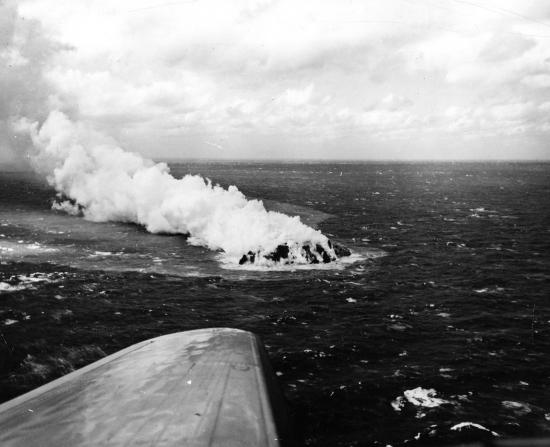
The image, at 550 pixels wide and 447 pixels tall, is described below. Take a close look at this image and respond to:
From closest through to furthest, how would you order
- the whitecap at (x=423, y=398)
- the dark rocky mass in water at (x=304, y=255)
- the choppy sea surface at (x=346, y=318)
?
the choppy sea surface at (x=346, y=318), the whitecap at (x=423, y=398), the dark rocky mass in water at (x=304, y=255)

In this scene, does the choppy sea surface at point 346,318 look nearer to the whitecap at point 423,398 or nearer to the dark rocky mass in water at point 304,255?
the whitecap at point 423,398

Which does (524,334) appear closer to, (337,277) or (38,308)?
(337,277)

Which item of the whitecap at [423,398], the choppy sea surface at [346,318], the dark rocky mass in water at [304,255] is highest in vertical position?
the dark rocky mass in water at [304,255]

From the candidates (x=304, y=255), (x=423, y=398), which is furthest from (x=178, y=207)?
(x=423, y=398)

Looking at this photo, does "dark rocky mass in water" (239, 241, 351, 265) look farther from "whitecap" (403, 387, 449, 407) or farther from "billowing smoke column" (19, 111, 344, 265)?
"whitecap" (403, 387, 449, 407)

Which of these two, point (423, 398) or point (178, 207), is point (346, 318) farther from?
point (178, 207)

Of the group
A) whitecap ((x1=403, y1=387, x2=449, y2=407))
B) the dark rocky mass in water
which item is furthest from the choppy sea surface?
the dark rocky mass in water

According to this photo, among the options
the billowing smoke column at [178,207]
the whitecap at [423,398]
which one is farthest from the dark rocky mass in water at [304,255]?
the whitecap at [423,398]

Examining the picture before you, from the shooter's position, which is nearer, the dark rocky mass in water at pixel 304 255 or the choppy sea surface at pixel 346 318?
the choppy sea surface at pixel 346 318

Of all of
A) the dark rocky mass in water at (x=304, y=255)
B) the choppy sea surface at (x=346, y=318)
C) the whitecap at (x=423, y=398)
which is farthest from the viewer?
the dark rocky mass in water at (x=304, y=255)
